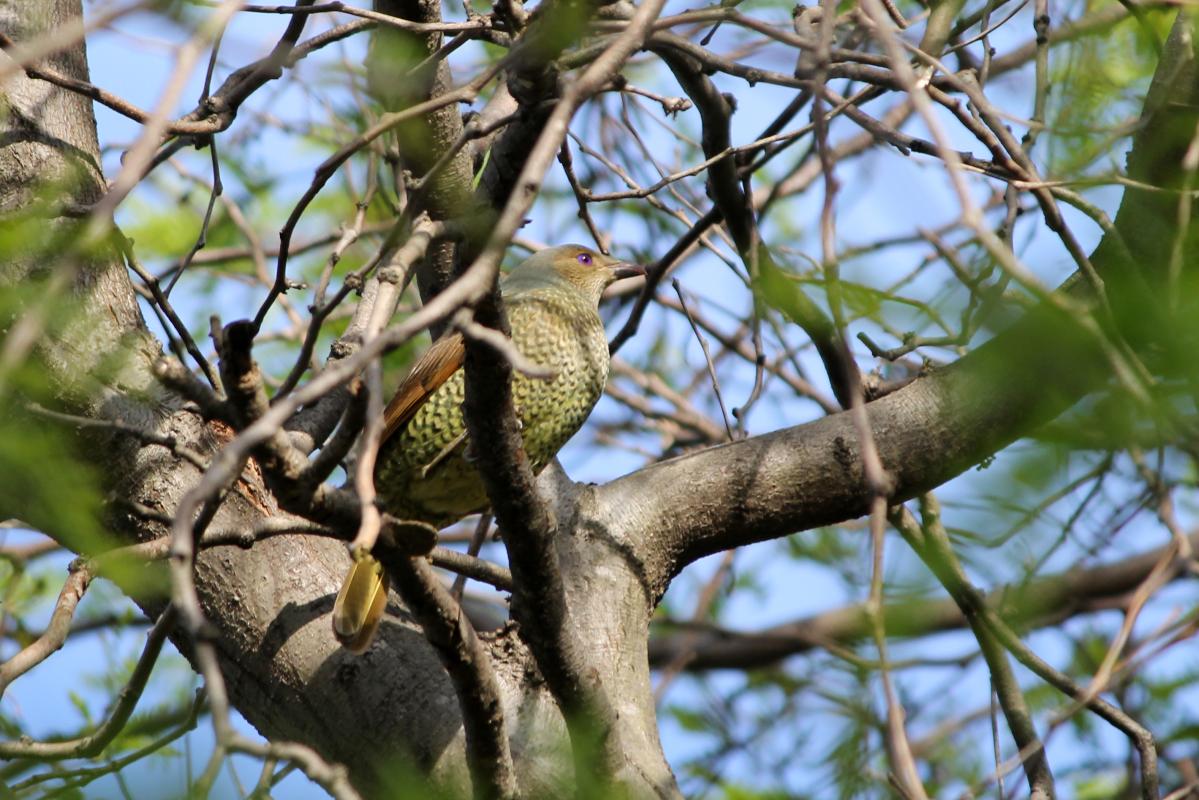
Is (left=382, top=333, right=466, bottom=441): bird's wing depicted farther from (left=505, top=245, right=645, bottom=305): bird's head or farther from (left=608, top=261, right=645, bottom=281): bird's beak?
(left=608, top=261, right=645, bottom=281): bird's beak

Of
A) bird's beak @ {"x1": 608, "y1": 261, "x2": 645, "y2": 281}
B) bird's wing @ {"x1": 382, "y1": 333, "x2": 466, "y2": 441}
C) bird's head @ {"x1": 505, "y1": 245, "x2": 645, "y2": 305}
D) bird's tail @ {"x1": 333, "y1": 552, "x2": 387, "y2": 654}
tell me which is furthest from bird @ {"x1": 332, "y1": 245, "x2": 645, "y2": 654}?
bird's tail @ {"x1": 333, "y1": 552, "x2": 387, "y2": 654}

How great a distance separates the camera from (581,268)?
529 centimetres

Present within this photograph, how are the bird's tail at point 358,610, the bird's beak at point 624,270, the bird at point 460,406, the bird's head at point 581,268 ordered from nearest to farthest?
the bird's tail at point 358,610 → the bird at point 460,406 → the bird's head at point 581,268 → the bird's beak at point 624,270

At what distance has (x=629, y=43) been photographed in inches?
70.1

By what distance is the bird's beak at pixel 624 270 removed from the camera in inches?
212

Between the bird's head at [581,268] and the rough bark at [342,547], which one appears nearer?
the rough bark at [342,547]

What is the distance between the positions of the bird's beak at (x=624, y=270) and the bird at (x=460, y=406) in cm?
64

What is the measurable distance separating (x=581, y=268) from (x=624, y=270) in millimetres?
208

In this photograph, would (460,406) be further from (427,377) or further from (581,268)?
(581,268)

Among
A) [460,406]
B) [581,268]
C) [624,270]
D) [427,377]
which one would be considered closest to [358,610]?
[460,406]

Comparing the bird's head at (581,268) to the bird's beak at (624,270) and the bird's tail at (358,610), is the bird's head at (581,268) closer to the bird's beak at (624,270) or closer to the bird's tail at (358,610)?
the bird's beak at (624,270)

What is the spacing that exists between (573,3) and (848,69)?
0.81 m

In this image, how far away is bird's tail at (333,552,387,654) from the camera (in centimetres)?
303

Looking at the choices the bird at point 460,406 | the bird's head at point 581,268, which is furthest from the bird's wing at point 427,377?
the bird's head at point 581,268
